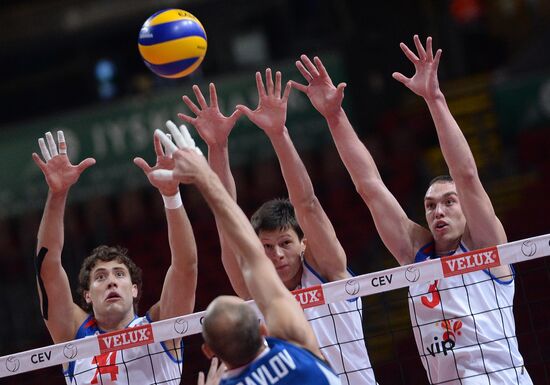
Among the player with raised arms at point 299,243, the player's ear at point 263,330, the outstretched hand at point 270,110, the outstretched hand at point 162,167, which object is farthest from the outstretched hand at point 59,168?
the player's ear at point 263,330

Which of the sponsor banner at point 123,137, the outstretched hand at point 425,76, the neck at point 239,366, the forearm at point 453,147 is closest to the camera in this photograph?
the neck at point 239,366

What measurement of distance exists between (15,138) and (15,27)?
14.1ft

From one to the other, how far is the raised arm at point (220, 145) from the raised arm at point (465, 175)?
1330mm

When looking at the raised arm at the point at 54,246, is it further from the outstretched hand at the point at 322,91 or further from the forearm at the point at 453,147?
the forearm at the point at 453,147

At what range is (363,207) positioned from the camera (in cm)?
1666

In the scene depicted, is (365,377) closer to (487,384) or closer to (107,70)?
(487,384)

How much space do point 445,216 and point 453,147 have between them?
47 cm

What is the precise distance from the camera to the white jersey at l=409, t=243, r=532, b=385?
→ 618 cm

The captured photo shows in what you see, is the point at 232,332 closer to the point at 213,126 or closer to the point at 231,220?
the point at 231,220

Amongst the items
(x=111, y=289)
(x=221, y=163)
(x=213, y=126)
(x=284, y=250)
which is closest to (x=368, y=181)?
(x=284, y=250)

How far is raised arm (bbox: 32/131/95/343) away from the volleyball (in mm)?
1236

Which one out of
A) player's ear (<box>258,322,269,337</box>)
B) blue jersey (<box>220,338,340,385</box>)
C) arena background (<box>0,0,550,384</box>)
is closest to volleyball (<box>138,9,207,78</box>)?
player's ear (<box>258,322,269,337</box>)

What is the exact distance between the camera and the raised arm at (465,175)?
6.21 metres

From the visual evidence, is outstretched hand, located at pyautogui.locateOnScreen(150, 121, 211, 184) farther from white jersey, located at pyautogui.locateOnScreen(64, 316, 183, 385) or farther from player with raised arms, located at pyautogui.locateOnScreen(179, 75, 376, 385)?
white jersey, located at pyautogui.locateOnScreen(64, 316, 183, 385)
